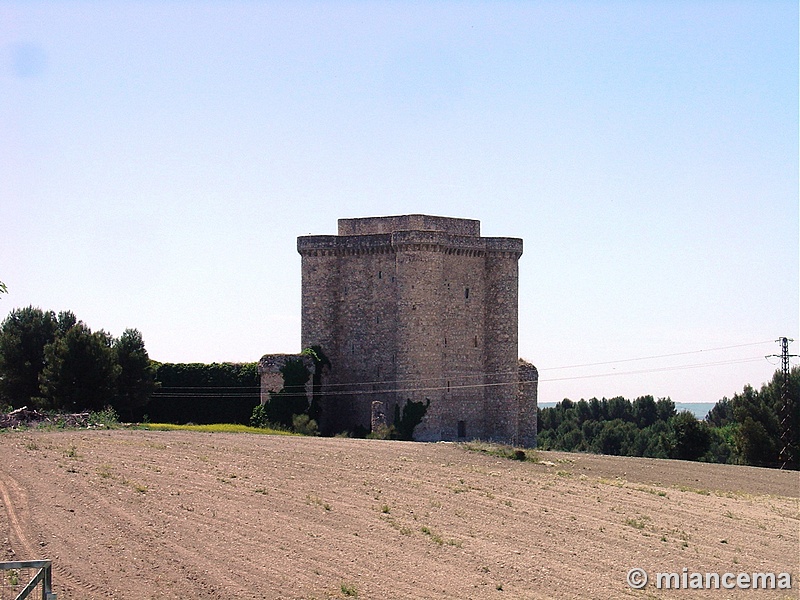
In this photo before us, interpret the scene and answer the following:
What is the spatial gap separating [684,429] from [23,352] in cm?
3014

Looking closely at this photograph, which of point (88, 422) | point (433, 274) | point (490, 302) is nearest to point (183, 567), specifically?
point (88, 422)

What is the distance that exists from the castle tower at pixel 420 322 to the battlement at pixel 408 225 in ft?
0.15

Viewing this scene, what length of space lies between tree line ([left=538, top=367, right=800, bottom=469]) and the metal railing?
1457 inches

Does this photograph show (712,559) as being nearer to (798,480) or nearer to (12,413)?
(798,480)

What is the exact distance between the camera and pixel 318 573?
17.8 meters

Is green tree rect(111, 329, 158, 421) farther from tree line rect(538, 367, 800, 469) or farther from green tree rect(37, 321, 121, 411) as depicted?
tree line rect(538, 367, 800, 469)

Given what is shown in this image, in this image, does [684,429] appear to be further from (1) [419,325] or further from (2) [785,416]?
(1) [419,325]

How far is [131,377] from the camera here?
4509cm

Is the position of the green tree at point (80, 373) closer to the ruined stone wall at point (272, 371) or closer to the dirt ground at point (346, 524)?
the ruined stone wall at point (272, 371)

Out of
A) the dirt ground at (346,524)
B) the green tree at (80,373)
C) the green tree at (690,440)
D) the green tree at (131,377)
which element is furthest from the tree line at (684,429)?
the green tree at (80,373)

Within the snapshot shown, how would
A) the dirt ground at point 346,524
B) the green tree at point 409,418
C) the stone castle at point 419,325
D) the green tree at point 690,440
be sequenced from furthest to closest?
the green tree at point 690,440 → the stone castle at point 419,325 → the green tree at point 409,418 → the dirt ground at point 346,524

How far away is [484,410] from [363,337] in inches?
243

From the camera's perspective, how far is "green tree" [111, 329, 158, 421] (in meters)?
44.4

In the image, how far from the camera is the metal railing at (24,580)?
39.2ft
